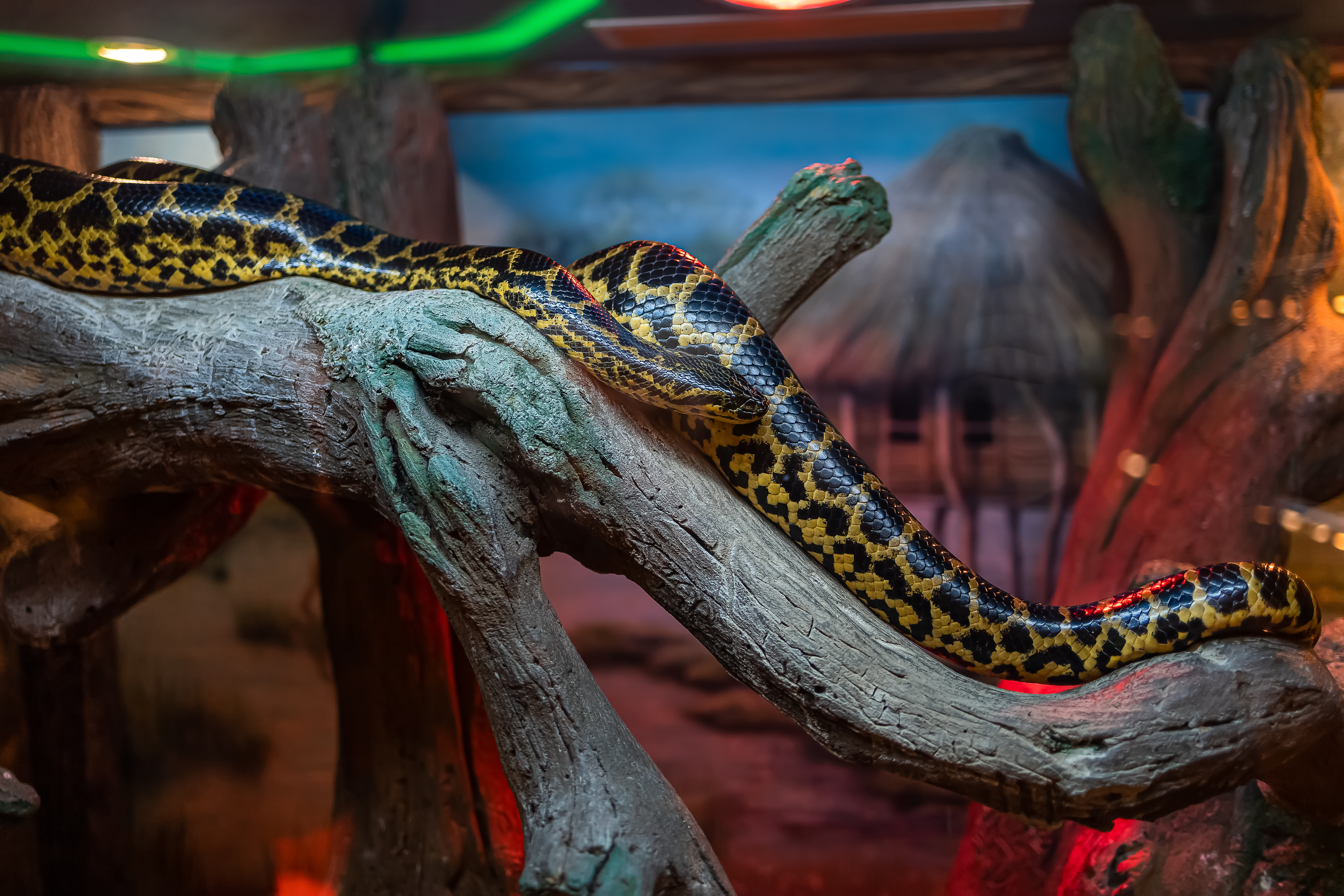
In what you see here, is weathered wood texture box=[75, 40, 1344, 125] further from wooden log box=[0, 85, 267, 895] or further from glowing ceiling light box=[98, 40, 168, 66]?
wooden log box=[0, 85, 267, 895]

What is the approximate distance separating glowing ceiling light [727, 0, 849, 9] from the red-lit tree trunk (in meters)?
1.03

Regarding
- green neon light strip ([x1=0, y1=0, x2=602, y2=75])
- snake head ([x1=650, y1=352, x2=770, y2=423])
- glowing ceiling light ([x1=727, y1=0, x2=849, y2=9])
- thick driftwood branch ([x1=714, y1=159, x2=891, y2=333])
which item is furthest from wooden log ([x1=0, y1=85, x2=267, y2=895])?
glowing ceiling light ([x1=727, y1=0, x2=849, y2=9])

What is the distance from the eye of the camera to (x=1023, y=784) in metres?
1.81

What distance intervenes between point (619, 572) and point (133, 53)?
218 centimetres

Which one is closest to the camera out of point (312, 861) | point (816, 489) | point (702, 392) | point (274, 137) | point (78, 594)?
point (702, 392)

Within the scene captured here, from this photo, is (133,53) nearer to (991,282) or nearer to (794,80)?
(794,80)

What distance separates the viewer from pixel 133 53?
8.52 ft

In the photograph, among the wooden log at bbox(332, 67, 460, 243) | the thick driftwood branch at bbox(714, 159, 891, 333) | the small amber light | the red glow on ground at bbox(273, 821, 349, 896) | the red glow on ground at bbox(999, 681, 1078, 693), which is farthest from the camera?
the small amber light

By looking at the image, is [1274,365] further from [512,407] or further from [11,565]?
[11,565]

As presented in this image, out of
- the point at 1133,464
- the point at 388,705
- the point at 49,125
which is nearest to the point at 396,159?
the point at 49,125

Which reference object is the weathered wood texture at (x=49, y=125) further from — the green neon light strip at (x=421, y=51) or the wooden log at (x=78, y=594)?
the green neon light strip at (x=421, y=51)

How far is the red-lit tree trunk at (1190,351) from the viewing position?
2.95 m

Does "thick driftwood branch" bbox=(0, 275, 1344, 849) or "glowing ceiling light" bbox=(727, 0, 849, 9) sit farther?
"glowing ceiling light" bbox=(727, 0, 849, 9)

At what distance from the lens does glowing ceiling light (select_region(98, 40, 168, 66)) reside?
2537 mm
